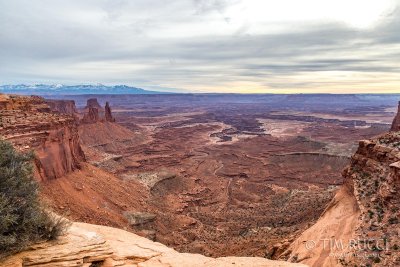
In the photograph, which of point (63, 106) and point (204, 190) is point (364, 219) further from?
point (63, 106)

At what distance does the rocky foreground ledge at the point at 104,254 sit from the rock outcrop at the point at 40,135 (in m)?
20.5

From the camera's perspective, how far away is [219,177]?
75.2m

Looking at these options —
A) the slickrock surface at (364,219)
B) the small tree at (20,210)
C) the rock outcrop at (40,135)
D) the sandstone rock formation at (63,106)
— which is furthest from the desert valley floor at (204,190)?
the sandstone rock formation at (63,106)

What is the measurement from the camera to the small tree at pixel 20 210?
11.2 metres

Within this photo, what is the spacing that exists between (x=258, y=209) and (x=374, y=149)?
2705 cm

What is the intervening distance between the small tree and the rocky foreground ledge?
1.27ft

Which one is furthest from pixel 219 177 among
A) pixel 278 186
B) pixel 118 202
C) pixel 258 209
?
pixel 118 202

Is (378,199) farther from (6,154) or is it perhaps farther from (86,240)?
(6,154)

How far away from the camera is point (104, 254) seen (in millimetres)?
12805

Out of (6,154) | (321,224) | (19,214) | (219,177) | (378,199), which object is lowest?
(219,177)

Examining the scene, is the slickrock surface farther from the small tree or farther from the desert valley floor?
the small tree

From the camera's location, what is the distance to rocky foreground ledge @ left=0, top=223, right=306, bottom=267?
1134 cm

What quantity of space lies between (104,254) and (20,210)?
10.6ft

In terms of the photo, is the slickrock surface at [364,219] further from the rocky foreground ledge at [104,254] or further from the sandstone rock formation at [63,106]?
the sandstone rock formation at [63,106]
